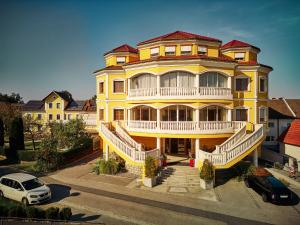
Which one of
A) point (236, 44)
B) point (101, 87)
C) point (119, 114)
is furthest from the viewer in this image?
point (101, 87)

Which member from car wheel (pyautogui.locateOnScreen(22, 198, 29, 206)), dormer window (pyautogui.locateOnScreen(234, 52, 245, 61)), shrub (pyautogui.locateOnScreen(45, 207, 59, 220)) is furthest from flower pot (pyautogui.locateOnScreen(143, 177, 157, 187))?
dormer window (pyautogui.locateOnScreen(234, 52, 245, 61))

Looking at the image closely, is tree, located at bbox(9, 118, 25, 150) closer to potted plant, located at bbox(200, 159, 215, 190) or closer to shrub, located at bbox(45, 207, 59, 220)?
shrub, located at bbox(45, 207, 59, 220)

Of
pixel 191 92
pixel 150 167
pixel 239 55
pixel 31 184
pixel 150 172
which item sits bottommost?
pixel 31 184

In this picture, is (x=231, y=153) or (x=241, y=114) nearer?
(x=231, y=153)

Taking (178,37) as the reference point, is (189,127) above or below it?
below

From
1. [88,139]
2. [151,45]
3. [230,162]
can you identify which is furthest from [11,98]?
[230,162]

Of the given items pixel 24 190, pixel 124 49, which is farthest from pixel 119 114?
pixel 24 190

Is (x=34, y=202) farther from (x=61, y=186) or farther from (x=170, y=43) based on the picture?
(x=170, y=43)

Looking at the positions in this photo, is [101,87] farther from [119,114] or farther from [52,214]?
[52,214]
